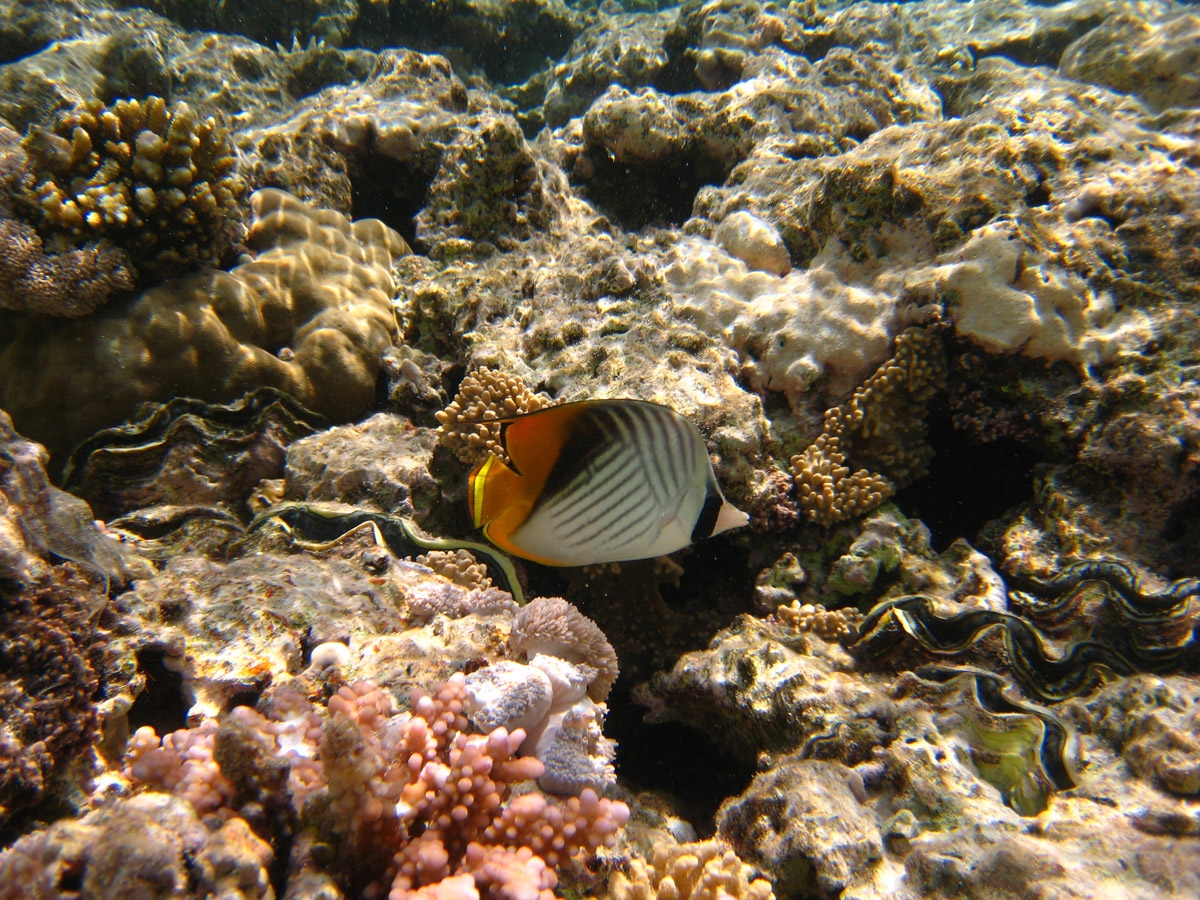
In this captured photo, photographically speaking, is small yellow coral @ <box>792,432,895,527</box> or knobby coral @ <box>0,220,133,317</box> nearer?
knobby coral @ <box>0,220,133,317</box>

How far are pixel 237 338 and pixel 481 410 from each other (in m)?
1.64

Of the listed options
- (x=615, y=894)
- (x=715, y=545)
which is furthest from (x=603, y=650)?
(x=715, y=545)

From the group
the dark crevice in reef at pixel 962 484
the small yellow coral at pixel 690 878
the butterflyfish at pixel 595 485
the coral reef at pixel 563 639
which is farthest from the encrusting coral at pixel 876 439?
the small yellow coral at pixel 690 878

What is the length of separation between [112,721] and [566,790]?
1.30 meters

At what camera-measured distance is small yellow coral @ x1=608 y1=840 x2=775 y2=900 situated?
159cm

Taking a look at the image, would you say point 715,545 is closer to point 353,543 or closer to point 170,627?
point 353,543

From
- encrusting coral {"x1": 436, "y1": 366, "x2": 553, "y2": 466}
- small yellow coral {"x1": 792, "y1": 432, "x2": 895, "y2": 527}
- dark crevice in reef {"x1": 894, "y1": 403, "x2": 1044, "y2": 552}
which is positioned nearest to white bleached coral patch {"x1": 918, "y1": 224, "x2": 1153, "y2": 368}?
dark crevice in reef {"x1": 894, "y1": 403, "x2": 1044, "y2": 552}

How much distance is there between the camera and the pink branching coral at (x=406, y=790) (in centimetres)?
127

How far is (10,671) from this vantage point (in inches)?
52.5

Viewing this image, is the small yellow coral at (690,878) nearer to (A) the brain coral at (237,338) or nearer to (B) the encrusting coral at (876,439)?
(B) the encrusting coral at (876,439)

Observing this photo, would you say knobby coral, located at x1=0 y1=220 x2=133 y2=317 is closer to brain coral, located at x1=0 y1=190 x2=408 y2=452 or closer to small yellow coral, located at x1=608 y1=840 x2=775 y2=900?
brain coral, located at x1=0 y1=190 x2=408 y2=452

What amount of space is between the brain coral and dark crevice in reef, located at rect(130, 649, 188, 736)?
6.46 feet

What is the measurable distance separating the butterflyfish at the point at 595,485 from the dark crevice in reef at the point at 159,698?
3.72 feet

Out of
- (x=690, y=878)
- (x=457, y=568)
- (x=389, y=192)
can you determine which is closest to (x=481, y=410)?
(x=457, y=568)
